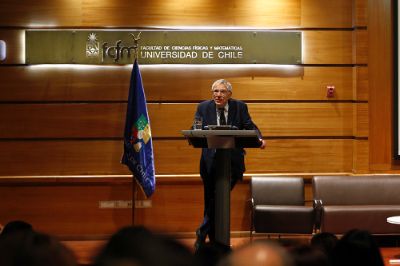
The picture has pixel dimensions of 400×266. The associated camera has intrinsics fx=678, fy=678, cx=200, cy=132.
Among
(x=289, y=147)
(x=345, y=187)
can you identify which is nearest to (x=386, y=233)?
(x=345, y=187)

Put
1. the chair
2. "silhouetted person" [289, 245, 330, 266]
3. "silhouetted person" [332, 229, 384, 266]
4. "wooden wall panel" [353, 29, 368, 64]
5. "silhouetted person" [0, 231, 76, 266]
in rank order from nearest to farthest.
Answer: "silhouetted person" [0, 231, 76, 266], "silhouetted person" [289, 245, 330, 266], "silhouetted person" [332, 229, 384, 266], the chair, "wooden wall panel" [353, 29, 368, 64]

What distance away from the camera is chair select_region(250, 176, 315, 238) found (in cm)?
688

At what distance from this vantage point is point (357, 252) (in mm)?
1617

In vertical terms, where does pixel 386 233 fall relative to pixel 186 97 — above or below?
below

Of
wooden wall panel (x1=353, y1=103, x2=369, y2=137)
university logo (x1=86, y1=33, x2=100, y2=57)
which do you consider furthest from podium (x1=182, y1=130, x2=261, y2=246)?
wooden wall panel (x1=353, y1=103, x2=369, y2=137)

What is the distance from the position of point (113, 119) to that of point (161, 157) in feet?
2.20

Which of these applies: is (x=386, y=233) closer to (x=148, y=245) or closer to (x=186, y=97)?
(x=186, y=97)

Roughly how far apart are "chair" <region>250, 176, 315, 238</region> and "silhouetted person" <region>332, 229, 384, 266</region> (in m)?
5.23

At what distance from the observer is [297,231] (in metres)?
6.88

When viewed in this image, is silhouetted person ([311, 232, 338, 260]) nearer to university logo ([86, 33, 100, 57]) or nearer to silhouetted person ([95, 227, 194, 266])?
silhouetted person ([95, 227, 194, 266])

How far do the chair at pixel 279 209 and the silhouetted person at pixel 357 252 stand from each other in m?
5.23

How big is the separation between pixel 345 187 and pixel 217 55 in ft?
6.54

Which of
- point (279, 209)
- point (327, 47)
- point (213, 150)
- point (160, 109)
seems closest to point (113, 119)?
point (160, 109)

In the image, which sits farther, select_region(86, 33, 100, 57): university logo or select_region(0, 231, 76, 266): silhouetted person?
select_region(86, 33, 100, 57): university logo
